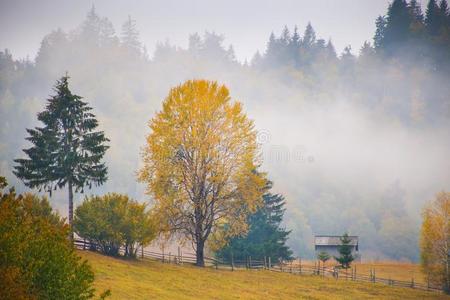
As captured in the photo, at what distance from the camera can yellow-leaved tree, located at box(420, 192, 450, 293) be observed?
53156mm

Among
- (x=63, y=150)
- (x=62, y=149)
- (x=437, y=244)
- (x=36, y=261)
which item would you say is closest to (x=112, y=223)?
(x=63, y=150)

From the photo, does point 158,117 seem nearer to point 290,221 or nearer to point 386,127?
point 290,221

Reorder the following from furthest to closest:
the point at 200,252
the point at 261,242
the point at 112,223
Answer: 1. the point at 261,242
2. the point at 200,252
3. the point at 112,223

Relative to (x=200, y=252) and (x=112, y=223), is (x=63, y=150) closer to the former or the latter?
(x=112, y=223)

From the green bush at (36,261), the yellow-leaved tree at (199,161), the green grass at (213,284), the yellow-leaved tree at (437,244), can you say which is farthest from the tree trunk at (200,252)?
the green bush at (36,261)

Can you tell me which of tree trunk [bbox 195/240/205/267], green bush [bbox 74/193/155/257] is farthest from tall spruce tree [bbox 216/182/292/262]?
green bush [bbox 74/193/155/257]

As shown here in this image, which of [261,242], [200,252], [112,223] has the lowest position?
[200,252]

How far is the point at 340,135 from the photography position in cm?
19650

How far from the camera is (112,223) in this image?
128ft

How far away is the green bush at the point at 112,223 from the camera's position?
38344mm

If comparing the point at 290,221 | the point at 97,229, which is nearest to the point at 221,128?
the point at 97,229

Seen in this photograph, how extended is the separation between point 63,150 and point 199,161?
1100cm

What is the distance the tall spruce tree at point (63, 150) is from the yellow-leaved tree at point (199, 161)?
183 inches

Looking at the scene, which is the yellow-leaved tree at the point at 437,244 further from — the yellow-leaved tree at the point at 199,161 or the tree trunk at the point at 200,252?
the tree trunk at the point at 200,252
